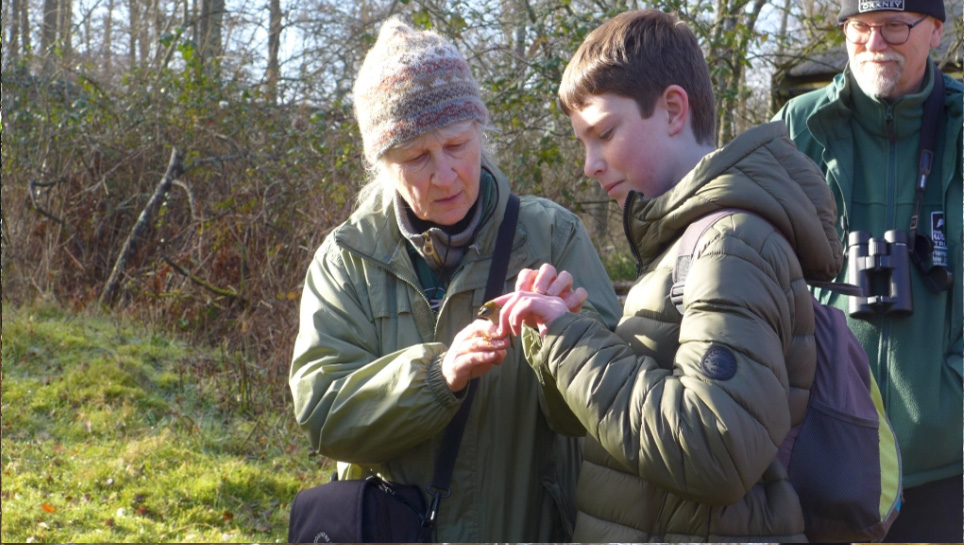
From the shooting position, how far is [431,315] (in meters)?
2.38

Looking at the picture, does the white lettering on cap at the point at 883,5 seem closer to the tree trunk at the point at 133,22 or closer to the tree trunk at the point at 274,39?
the tree trunk at the point at 274,39

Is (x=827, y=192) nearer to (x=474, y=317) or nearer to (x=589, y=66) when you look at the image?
(x=589, y=66)

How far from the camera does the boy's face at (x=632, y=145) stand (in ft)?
6.43

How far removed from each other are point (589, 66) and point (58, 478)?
415 centimetres

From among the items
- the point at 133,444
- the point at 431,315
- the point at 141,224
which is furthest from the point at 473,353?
the point at 141,224

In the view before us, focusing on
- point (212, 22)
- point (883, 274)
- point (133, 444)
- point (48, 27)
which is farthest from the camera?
point (212, 22)

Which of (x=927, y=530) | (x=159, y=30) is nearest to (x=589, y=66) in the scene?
(x=927, y=530)

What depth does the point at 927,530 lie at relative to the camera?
294 centimetres

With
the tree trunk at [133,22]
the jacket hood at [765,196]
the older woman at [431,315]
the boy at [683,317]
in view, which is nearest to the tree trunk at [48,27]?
the tree trunk at [133,22]

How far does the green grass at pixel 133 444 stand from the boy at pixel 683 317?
10.7 feet

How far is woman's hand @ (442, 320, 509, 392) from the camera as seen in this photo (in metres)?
2.01

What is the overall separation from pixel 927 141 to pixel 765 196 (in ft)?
5.25

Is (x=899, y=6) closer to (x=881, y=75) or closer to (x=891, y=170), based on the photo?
(x=881, y=75)

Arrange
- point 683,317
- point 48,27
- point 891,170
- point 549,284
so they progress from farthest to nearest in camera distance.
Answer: point 48,27
point 891,170
point 549,284
point 683,317
